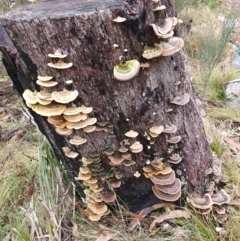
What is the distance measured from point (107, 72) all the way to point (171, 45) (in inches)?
12.4

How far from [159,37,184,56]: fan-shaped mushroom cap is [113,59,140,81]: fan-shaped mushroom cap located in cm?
14

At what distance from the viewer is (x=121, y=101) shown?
166cm

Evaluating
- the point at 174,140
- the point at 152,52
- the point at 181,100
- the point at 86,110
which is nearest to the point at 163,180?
the point at 174,140

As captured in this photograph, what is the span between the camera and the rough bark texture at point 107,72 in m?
1.43

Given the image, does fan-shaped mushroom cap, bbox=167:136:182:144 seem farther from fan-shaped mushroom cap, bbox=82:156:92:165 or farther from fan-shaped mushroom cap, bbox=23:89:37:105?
fan-shaped mushroom cap, bbox=23:89:37:105

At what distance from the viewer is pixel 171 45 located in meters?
1.58

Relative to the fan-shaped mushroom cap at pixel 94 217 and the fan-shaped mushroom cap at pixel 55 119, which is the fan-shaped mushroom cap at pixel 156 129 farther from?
the fan-shaped mushroom cap at pixel 94 217

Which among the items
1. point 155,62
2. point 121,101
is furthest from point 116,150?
point 155,62

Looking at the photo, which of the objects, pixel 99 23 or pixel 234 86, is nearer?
pixel 99 23

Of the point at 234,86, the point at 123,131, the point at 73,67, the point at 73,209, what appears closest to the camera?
the point at 73,67

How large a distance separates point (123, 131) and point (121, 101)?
0.56 feet

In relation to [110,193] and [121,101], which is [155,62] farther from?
[110,193]

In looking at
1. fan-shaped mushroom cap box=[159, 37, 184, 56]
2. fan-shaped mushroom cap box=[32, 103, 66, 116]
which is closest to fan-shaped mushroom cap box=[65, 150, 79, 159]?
fan-shaped mushroom cap box=[32, 103, 66, 116]

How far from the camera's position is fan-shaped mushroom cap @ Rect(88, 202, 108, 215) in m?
2.00
